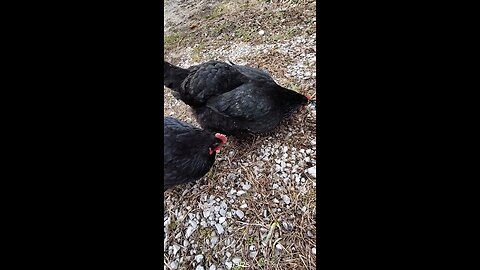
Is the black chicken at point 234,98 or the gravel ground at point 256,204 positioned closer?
the gravel ground at point 256,204

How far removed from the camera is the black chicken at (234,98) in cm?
304

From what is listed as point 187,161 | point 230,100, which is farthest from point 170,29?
point 187,161

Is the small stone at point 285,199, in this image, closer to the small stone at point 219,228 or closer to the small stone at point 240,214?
the small stone at point 240,214

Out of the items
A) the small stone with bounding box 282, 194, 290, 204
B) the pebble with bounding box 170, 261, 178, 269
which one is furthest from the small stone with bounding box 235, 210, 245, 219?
the pebble with bounding box 170, 261, 178, 269

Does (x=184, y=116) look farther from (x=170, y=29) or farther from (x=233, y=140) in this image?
(x=170, y=29)

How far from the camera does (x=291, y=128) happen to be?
3.23 m

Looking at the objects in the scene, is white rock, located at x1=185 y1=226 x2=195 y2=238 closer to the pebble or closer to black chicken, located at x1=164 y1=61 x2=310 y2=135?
the pebble

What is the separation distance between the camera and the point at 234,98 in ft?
10.1

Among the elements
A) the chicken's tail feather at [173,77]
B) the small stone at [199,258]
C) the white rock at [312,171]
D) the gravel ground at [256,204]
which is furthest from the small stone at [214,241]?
the chicken's tail feather at [173,77]

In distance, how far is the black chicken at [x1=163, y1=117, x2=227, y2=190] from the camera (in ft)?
8.89

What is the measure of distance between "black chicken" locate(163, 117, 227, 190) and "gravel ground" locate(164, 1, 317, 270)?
0.74 ft

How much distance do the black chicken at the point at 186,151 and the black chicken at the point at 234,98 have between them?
28 centimetres

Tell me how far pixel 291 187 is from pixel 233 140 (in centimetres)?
95
